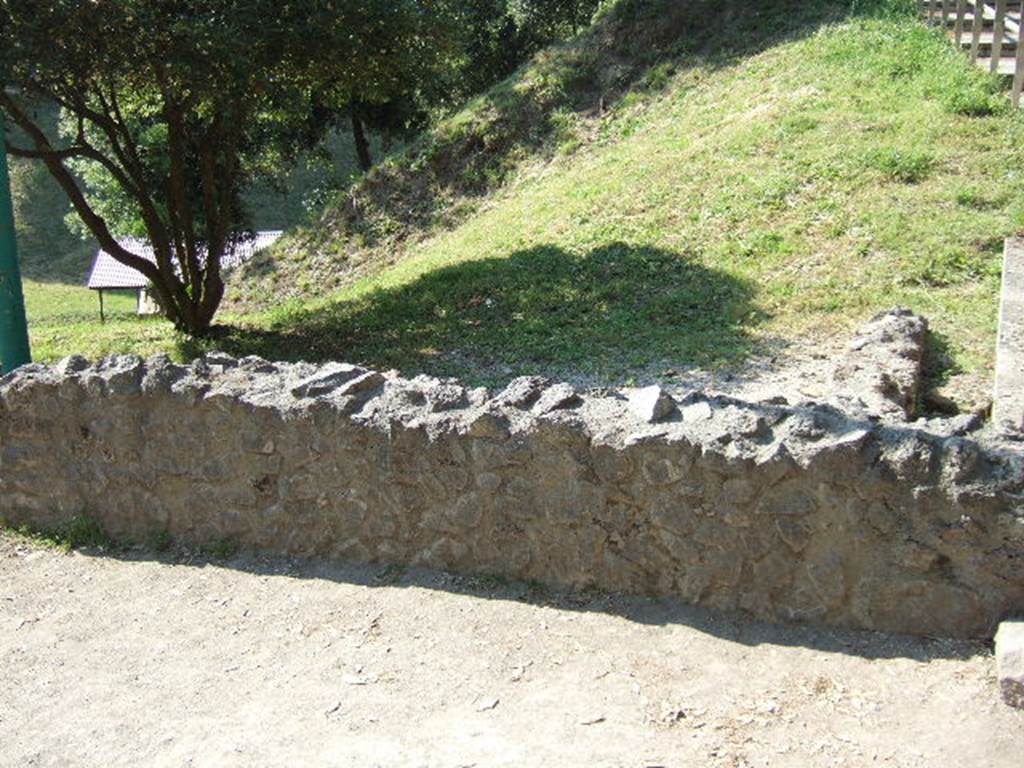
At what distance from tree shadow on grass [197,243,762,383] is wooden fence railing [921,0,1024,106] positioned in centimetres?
496

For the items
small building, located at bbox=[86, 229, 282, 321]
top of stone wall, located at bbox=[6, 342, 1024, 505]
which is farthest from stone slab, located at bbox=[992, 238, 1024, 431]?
small building, located at bbox=[86, 229, 282, 321]

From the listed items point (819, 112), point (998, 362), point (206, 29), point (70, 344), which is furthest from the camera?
point (819, 112)

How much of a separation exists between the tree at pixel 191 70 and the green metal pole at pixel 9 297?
1775 millimetres

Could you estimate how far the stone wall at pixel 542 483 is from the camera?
3.99 metres

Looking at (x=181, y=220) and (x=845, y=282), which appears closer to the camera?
(x=845, y=282)

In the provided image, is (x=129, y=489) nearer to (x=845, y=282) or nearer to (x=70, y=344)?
(x=845, y=282)

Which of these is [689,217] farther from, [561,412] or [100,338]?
[561,412]

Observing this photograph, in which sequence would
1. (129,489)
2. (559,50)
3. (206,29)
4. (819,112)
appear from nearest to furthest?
(129,489) → (206,29) → (819,112) → (559,50)

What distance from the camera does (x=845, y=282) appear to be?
9094 millimetres

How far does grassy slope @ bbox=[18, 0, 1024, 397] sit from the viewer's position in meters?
8.84

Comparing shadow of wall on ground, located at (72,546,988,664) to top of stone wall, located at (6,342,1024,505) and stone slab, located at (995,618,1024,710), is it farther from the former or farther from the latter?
top of stone wall, located at (6,342,1024,505)

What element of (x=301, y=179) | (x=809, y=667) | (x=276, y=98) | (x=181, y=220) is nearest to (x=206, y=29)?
(x=276, y=98)

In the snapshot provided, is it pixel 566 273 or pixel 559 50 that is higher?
pixel 559 50

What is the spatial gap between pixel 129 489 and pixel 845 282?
6.00 meters
